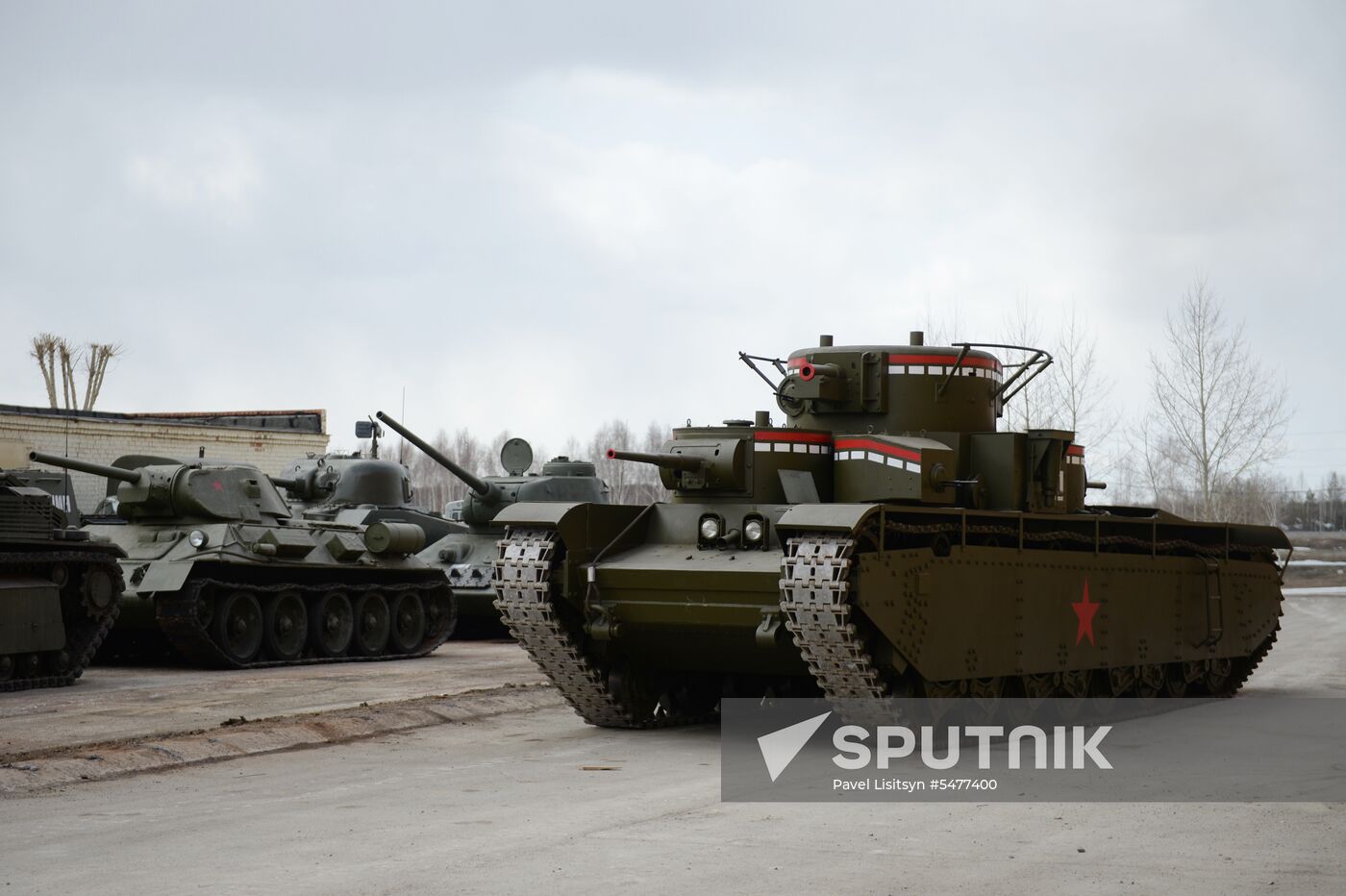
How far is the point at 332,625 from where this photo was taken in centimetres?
2097

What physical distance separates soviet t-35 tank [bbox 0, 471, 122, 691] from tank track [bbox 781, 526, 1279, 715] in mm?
9363

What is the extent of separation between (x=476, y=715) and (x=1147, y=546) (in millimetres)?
6290

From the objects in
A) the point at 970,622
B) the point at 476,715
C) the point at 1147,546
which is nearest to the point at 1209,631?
the point at 1147,546

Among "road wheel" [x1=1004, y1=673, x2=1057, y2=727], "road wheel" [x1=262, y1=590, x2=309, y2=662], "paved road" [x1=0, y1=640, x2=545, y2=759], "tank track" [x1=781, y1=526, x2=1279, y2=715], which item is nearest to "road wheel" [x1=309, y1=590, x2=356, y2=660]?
"road wheel" [x1=262, y1=590, x2=309, y2=662]

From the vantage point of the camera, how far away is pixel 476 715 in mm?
13727

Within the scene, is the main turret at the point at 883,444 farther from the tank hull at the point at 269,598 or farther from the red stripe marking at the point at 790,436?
the tank hull at the point at 269,598

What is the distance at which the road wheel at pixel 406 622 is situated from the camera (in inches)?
861

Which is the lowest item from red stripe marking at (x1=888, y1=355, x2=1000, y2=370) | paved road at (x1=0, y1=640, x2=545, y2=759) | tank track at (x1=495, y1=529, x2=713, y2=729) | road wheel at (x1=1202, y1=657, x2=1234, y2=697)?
paved road at (x1=0, y1=640, x2=545, y2=759)

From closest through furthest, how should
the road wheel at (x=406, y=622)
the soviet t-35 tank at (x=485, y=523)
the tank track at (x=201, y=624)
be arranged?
the tank track at (x=201, y=624) < the road wheel at (x=406, y=622) < the soviet t-35 tank at (x=485, y=523)

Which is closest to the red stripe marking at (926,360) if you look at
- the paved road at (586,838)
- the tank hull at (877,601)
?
the tank hull at (877,601)

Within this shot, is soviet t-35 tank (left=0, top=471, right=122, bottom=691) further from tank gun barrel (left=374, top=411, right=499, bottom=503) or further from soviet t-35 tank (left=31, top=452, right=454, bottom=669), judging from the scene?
tank gun barrel (left=374, top=411, right=499, bottom=503)

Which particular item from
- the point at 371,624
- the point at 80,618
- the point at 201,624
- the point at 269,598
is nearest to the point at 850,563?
the point at 80,618

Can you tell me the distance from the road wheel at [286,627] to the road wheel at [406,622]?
5.10ft

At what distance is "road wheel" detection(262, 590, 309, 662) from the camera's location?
65.5 ft
